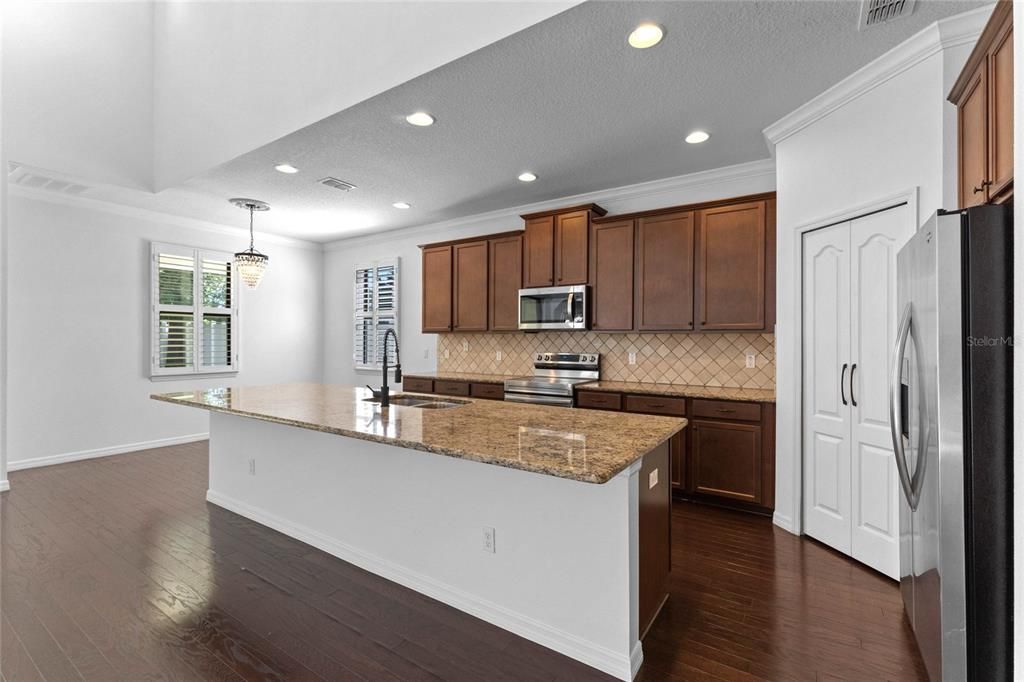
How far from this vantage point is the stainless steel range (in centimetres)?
438

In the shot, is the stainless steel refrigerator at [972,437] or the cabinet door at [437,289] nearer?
the stainless steel refrigerator at [972,437]

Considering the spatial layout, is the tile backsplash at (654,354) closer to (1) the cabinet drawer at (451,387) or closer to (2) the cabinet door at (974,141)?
(1) the cabinet drawer at (451,387)

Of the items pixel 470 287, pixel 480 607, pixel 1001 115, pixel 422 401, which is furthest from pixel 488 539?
pixel 470 287

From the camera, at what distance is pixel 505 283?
16.9 feet

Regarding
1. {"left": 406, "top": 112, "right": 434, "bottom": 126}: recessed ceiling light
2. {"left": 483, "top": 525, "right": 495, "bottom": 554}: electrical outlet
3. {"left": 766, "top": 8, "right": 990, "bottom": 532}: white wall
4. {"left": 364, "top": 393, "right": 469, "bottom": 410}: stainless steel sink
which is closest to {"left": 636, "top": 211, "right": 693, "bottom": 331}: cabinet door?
{"left": 766, "top": 8, "right": 990, "bottom": 532}: white wall

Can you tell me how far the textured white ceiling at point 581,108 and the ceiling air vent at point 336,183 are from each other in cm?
10

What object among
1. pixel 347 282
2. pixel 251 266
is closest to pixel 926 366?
pixel 251 266

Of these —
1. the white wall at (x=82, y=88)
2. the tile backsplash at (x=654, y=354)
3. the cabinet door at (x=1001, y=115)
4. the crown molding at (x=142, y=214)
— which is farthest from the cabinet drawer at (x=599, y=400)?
the crown molding at (x=142, y=214)

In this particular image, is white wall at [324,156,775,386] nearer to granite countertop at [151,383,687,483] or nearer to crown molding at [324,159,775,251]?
crown molding at [324,159,775,251]

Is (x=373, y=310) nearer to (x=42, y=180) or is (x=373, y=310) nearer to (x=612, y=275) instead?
(x=42, y=180)

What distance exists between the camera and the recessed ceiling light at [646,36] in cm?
229

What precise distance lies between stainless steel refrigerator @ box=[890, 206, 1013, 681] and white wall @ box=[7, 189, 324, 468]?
679 cm

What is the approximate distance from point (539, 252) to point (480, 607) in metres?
3.40

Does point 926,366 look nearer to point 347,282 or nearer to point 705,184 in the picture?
point 705,184
